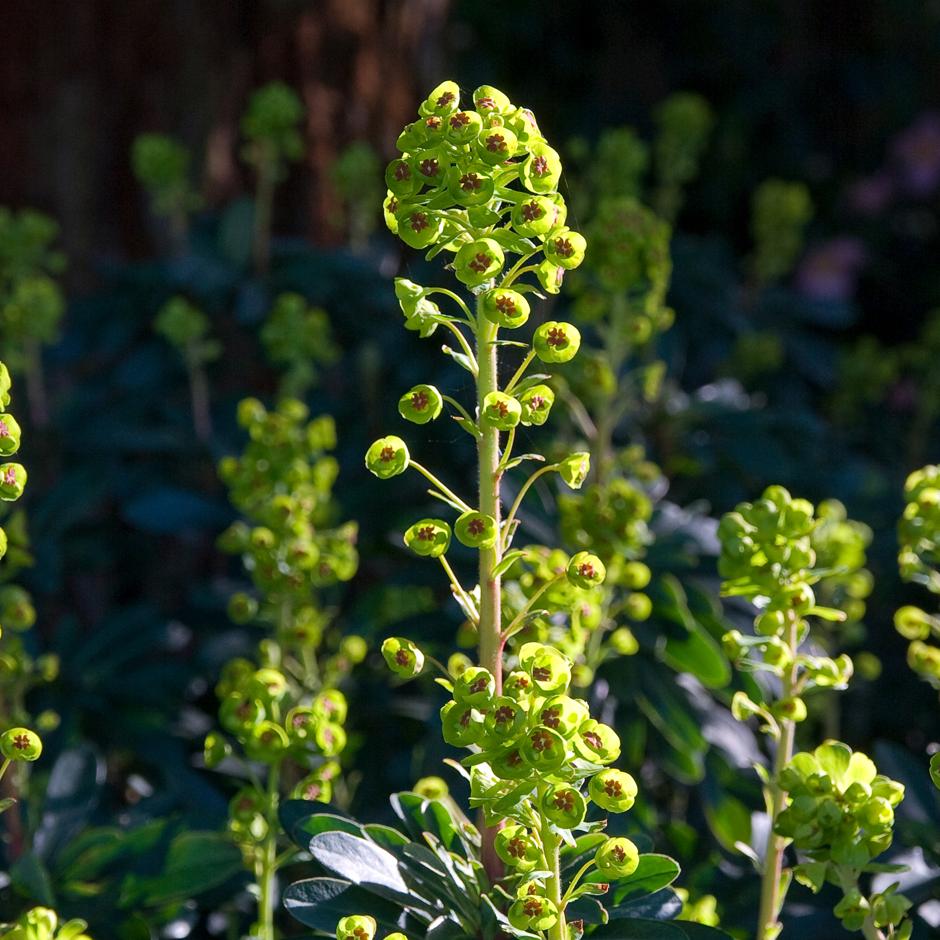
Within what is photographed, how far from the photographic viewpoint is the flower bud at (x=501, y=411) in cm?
85

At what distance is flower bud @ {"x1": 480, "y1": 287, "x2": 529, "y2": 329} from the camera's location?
0.86m

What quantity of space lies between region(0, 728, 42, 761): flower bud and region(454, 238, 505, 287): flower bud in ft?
1.45

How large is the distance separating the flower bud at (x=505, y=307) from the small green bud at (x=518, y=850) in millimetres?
344

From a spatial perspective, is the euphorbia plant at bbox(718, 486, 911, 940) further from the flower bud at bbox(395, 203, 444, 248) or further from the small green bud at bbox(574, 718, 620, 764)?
the flower bud at bbox(395, 203, 444, 248)

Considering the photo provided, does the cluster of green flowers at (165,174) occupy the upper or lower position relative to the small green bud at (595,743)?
upper

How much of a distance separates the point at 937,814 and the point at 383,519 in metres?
0.95

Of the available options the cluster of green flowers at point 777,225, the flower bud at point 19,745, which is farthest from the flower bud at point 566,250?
the cluster of green flowers at point 777,225

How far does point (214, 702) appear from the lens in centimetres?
200

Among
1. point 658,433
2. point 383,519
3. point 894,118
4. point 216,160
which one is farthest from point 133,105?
point 894,118

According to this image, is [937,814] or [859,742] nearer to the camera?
[937,814]

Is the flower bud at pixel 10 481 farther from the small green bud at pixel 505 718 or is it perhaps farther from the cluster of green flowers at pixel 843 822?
the cluster of green flowers at pixel 843 822

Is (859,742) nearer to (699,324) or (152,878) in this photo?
(699,324)

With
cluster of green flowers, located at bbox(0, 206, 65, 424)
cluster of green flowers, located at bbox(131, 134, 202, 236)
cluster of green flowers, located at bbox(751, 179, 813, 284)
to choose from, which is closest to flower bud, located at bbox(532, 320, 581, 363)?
cluster of green flowers, located at bbox(0, 206, 65, 424)

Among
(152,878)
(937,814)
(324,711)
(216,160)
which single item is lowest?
(152,878)
